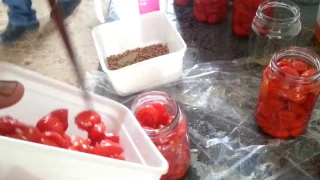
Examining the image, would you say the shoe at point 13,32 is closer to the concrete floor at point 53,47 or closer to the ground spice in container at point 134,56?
the concrete floor at point 53,47

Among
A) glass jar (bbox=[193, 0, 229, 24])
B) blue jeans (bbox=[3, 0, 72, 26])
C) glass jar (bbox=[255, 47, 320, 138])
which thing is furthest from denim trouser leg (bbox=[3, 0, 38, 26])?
glass jar (bbox=[255, 47, 320, 138])

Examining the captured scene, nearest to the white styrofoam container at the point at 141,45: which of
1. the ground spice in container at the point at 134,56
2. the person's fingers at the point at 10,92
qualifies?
the ground spice in container at the point at 134,56

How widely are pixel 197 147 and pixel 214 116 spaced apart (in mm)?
80

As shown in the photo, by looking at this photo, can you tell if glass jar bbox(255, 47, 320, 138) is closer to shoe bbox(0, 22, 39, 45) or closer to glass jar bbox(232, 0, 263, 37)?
glass jar bbox(232, 0, 263, 37)

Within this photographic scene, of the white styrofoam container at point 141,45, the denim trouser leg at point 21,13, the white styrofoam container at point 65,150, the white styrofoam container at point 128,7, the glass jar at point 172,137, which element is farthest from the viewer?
the denim trouser leg at point 21,13

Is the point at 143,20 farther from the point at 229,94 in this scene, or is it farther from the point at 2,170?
the point at 2,170

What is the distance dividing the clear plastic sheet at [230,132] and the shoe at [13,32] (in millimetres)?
331

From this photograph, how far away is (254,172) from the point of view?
701 mm

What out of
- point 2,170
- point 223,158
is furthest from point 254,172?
point 2,170

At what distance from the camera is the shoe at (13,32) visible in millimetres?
1110

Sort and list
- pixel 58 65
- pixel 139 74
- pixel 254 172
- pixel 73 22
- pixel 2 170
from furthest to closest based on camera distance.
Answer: pixel 73 22, pixel 58 65, pixel 139 74, pixel 254 172, pixel 2 170

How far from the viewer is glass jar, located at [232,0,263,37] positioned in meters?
0.90

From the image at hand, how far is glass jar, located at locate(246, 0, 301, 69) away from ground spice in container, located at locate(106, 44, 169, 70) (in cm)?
18

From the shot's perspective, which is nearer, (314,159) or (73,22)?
(314,159)
